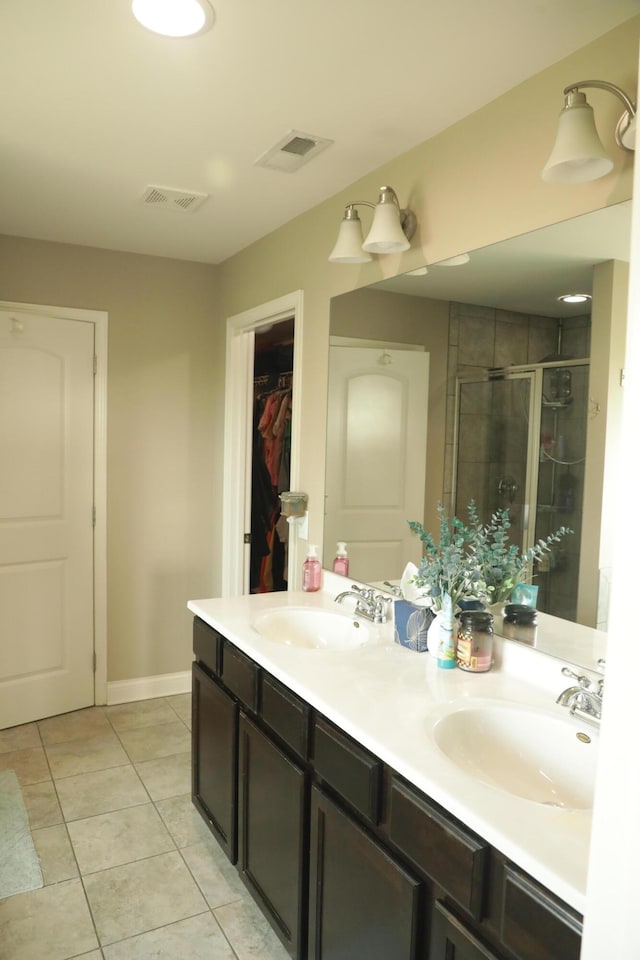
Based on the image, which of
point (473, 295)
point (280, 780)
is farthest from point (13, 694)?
point (473, 295)

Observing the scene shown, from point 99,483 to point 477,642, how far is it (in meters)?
2.42

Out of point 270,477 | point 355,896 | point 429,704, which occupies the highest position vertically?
point 270,477

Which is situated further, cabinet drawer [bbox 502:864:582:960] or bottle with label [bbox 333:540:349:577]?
bottle with label [bbox 333:540:349:577]

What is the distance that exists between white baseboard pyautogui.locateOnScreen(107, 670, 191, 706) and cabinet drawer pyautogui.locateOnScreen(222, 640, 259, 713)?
1737mm

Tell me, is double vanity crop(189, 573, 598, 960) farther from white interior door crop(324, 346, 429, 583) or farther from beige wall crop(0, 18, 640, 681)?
beige wall crop(0, 18, 640, 681)

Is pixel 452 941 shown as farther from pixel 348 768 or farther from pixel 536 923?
pixel 348 768

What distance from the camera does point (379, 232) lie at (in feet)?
6.88

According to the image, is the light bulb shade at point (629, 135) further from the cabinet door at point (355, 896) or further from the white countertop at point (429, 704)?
the cabinet door at point (355, 896)

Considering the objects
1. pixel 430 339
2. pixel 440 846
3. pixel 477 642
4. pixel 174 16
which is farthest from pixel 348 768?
pixel 174 16

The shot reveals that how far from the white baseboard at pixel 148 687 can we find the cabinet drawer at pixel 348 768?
7.77 ft

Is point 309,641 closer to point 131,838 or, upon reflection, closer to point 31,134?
point 131,838

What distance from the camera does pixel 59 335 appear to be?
3.40 m

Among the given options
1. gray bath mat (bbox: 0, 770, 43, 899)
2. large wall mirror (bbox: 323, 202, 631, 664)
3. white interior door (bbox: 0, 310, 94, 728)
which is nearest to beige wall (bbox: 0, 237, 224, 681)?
white interior door (bbox: 0, 310, 94, 728)

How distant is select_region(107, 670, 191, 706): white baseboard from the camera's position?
3.73 metres
